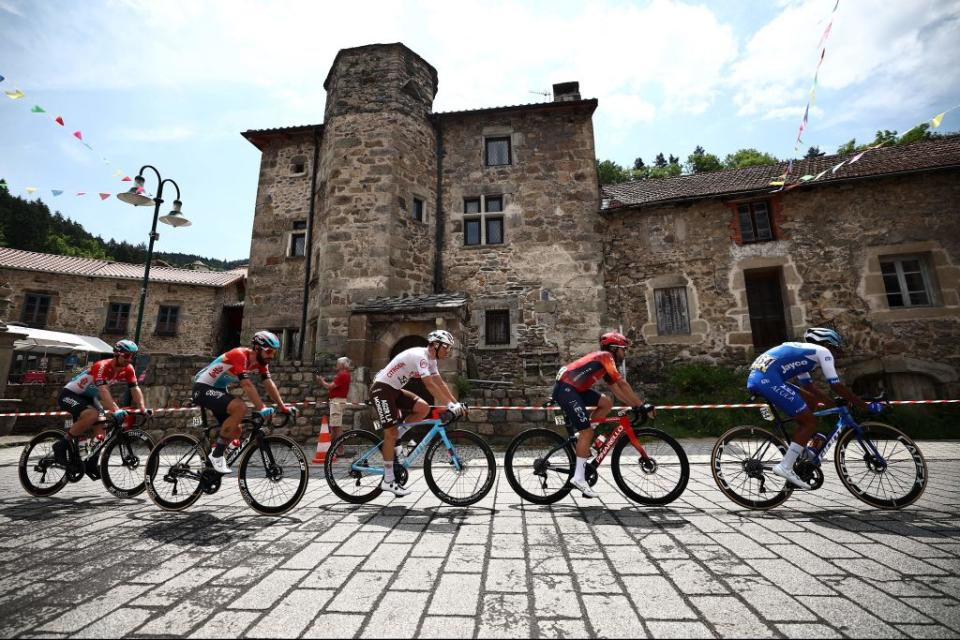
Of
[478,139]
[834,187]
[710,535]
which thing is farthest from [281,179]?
[834,187]

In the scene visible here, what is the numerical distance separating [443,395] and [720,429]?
8256 millimetres

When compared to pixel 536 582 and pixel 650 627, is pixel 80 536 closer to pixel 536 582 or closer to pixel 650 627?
pixel 536 582

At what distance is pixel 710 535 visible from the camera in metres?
3.12

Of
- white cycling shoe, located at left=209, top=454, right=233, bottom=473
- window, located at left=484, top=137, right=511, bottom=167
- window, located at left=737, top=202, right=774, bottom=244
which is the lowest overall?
white cycling shoe, located at left=209, top=454, right=233, bottom=473

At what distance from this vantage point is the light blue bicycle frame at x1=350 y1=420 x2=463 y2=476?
4.25m

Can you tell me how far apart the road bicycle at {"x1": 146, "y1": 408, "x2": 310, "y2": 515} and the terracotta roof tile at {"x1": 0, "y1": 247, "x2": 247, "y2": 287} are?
2167 cm

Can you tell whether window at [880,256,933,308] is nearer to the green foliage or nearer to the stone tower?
the stone tower

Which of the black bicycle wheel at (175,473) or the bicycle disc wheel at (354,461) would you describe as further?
the bicycle disc wheel at (354,461)

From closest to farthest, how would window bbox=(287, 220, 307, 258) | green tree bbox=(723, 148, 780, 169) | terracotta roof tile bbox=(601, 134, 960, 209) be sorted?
1. terracotta roof tile bbox=(601, 134, 960, 209)
2. window bbox=(287, 220, 307, 258)
3. green tree bbox=(723, 148, 780, 169)

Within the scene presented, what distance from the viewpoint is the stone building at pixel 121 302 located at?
67.2 ft

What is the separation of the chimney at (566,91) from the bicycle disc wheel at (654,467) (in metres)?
14.1

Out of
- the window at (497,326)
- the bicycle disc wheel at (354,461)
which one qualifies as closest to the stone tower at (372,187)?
the window at (497,326)

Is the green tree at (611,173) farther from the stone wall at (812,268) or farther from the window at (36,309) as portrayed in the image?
the window at (36,309)

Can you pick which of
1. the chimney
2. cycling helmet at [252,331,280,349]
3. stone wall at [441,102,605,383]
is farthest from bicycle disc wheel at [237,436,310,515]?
the chimney
